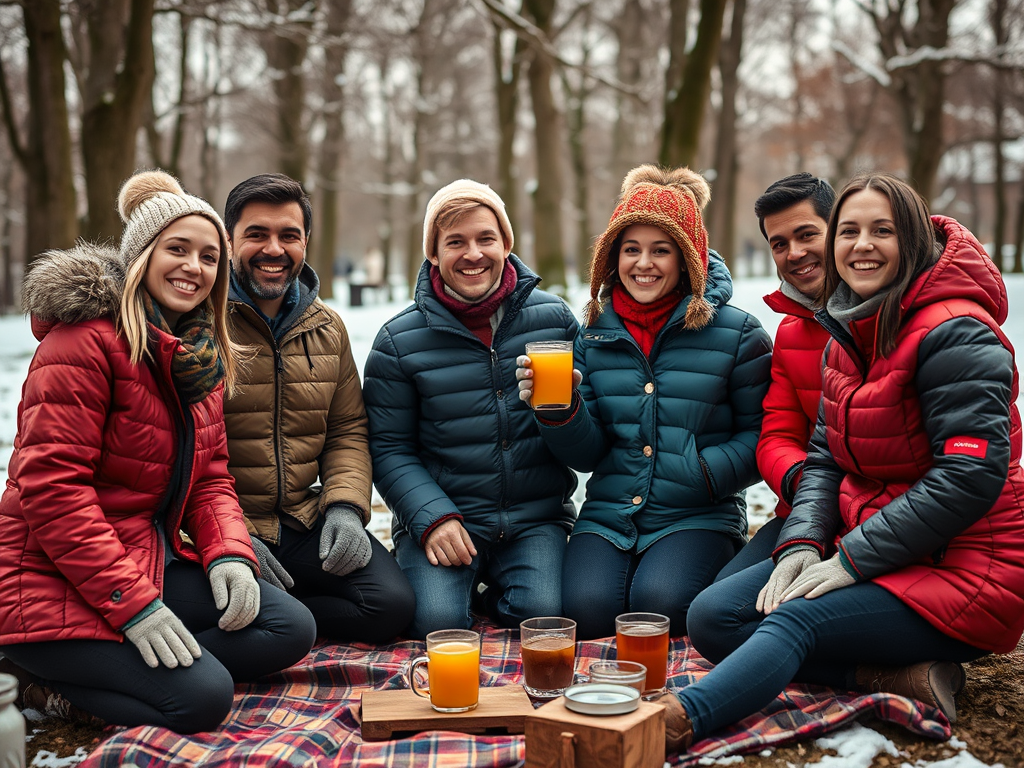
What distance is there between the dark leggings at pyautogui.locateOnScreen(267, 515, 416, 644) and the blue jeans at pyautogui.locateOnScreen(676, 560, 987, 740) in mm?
1436

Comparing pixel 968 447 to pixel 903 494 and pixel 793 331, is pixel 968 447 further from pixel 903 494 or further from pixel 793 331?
pixel 793 331

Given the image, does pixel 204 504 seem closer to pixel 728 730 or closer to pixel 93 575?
pixel 93 575

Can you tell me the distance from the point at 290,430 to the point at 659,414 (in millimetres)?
1554

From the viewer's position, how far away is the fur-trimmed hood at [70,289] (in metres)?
3.17

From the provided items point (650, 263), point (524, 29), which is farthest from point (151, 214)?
point (524, 29)

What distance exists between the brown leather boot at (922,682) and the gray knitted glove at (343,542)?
6.37ft

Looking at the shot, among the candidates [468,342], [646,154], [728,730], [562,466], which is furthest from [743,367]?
[646,154]

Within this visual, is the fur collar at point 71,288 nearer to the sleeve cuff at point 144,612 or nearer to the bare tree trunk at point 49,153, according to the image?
the sleeve cuff at point 144,612

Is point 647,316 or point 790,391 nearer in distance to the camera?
point 790,391

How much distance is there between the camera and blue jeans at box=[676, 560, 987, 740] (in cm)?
300

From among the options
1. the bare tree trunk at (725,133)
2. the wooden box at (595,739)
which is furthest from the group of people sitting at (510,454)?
the bare tree trunk at (725,133)

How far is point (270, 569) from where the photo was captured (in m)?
A: 3.77

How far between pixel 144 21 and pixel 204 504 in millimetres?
6670

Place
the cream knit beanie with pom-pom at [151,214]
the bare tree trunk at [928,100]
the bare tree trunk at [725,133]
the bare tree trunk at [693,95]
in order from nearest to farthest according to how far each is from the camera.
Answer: the cream knit beanie with pom-pom at [151,214] < the bare tree trunk at [693,95] < the bare tree trunk at [928,100] < the bare tree trunk at [725,133]
